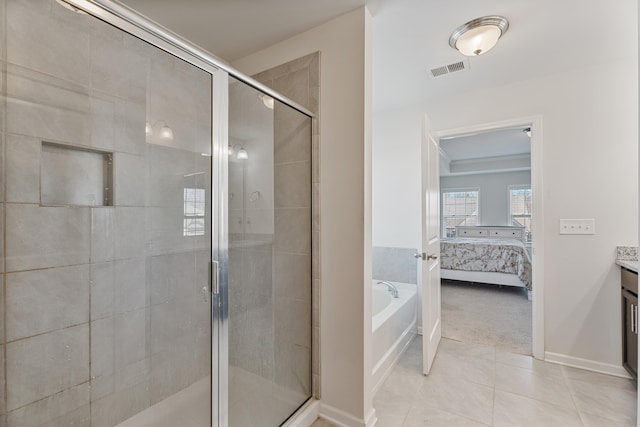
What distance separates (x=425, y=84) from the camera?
2.60 meters

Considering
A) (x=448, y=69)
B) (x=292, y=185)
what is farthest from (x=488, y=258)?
(x=292, y=185)

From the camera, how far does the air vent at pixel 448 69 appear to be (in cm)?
226

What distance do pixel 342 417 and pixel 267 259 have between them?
1034mm

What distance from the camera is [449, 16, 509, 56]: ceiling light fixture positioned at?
5.67 ft

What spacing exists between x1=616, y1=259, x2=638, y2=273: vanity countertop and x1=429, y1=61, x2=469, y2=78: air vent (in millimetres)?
1873

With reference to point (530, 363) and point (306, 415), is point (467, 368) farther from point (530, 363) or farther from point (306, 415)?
point (306, 415)

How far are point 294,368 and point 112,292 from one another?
1069 mm

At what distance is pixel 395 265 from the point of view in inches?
123

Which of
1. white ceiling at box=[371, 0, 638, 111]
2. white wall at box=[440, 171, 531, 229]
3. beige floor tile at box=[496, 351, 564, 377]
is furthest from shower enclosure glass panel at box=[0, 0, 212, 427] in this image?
white wall at box=[440, 171, 531, 229]

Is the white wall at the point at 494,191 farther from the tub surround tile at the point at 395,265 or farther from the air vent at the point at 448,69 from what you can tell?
the air vent at the point at 448,69

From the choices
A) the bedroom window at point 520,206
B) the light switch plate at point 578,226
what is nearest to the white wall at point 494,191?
the bedroom window at point 520,206

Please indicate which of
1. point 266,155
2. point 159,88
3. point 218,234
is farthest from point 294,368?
point 159,88

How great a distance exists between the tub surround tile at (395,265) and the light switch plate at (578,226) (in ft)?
4.05

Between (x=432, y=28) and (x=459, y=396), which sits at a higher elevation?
(x=432, y=28)
